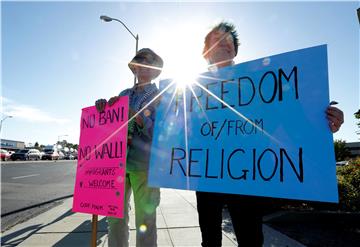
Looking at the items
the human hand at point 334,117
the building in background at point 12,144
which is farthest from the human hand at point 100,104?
the building in background at point 12,144

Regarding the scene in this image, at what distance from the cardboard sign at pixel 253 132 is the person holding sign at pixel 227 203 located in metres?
0.14

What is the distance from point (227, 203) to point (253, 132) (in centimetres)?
54

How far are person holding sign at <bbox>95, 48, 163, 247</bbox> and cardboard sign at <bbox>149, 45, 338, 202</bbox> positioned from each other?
12.0 inches

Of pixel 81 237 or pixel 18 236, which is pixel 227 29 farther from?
pixel 18 236

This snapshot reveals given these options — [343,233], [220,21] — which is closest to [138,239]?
[220,21]

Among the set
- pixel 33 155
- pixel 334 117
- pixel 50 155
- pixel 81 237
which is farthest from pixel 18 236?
pixel 50 155

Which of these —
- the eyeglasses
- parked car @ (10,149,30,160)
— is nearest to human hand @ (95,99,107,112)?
the eyeglasses

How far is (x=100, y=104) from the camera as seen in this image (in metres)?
2.74

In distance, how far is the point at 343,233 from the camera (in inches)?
184

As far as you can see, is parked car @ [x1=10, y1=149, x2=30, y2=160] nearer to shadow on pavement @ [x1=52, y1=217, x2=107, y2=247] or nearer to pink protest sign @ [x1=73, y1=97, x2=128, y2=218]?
shadow on pavement @ [x1=52, y1=217, x2=107, y2=247]

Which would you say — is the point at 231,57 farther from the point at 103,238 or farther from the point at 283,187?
the point at 103,238

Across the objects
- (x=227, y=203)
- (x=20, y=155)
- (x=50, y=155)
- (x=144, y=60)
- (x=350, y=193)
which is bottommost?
(x=350, y=193)

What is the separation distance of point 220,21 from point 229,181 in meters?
1.25

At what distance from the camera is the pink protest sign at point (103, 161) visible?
241 cm
